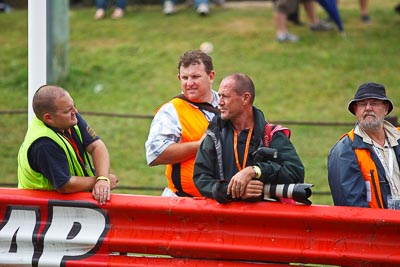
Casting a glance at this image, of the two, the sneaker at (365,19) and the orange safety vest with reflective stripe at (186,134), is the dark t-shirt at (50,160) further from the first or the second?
the sneaker at (365,19)

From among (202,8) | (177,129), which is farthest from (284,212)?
(202,8)

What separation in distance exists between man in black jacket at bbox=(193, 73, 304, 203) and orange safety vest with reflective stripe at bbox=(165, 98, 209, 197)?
470mm

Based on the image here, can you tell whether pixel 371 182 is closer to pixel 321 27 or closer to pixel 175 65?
pixel 175 65

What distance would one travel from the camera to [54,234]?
207 inches

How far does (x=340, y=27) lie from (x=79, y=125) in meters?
9.31

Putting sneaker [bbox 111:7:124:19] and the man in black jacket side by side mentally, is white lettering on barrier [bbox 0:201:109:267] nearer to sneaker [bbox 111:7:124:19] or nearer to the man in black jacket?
the man in black jacket

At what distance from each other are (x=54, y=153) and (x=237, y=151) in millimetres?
1141

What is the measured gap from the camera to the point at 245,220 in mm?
5098

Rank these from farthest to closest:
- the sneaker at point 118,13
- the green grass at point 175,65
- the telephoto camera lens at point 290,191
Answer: the sneaker at point 118,13
the green grass at point 175,65
the telephoto camera lens at point 290,191

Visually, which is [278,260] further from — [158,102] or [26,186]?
[158,102]

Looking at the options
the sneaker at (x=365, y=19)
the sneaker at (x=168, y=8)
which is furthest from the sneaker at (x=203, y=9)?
the sneaker at (x=365, y=19)

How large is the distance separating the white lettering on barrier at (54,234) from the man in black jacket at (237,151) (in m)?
0.70

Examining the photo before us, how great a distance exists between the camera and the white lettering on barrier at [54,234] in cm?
525

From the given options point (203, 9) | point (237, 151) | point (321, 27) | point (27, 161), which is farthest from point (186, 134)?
point (203, 9)
